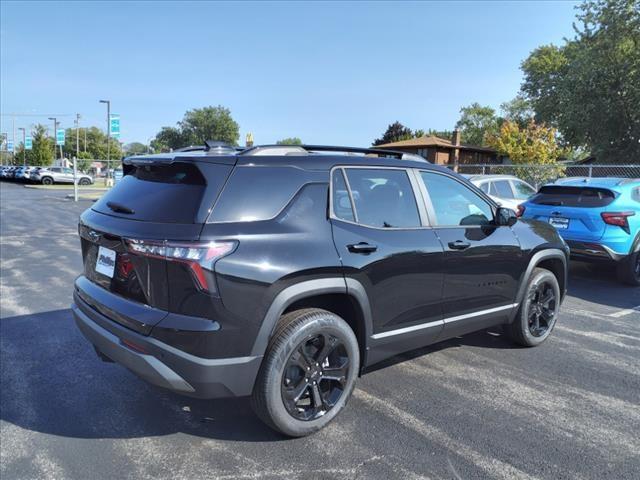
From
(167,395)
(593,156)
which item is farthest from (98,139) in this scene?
(167,395)

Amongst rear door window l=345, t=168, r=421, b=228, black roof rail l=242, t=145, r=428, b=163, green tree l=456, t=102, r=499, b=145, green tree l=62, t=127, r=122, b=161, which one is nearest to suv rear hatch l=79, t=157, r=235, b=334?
black roof rail l=242, t=145, r=428, b=163

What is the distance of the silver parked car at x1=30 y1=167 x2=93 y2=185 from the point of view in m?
40.4

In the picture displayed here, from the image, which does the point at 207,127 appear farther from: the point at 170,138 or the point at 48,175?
the point at 48,175

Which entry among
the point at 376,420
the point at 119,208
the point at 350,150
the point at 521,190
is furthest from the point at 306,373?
the point at 521,190

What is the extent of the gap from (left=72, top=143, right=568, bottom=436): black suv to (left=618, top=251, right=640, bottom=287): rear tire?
4.49 metres

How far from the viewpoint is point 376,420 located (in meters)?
3.25

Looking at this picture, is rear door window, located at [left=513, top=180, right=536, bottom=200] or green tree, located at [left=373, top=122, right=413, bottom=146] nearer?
rear door window, located at [left=513, top=180, right=536, bottom=200]

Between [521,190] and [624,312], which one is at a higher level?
[521,190]

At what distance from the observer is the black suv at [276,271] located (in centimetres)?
258

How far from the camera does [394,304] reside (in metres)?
3.34

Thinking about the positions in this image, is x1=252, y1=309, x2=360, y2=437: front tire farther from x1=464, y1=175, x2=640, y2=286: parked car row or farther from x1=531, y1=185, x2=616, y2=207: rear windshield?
x1=531, y1=185, x2=616, y2=207: rear windshield

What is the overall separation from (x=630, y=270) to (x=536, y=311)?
3.56m

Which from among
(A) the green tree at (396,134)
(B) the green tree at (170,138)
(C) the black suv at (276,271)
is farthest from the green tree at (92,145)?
(C) the black suv at (276,271)

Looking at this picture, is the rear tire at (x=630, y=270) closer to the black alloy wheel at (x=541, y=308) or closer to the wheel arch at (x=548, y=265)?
the wheel arch at (x=548, y=265)
